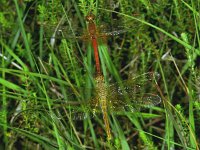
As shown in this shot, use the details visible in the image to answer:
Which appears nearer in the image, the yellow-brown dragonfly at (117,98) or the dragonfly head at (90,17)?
the yellow-brown dragonfly at (117,98)

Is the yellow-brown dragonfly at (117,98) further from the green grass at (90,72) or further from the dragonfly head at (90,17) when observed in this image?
the dragonfly head at (90,17)

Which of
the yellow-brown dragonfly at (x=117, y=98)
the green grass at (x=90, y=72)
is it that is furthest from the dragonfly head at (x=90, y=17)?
the yellow-brown dragonfly at (x=117, y=98)

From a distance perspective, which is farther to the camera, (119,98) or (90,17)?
(90,17)

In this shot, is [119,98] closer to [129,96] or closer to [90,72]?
[129,96]

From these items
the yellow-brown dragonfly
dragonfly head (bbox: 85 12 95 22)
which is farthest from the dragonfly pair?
dragonfly head (bbox: 85 12 95 22)

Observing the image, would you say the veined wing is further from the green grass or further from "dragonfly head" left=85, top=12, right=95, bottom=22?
"dragonfly head" left=85, top=12, right=95, bottom=22

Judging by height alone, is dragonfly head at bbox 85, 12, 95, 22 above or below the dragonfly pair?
above

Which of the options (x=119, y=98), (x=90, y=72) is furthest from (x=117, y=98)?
(x=90, y=72)

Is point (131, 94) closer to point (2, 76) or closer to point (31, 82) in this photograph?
point (31, 82)

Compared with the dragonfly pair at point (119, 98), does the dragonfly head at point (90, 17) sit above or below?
above

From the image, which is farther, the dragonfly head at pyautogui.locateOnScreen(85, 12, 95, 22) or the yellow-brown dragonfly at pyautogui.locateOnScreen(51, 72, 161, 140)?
the dragonfly head at pyautogui.locateOnScreen(85, 12, 95, 22)
